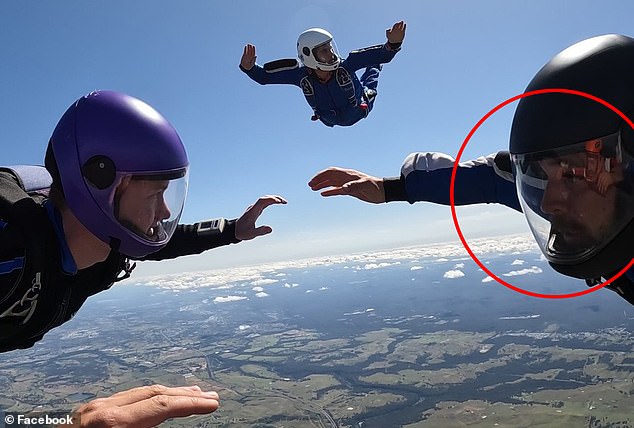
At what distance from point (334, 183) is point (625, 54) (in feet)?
5.69

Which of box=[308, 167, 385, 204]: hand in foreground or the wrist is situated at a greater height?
the wrist

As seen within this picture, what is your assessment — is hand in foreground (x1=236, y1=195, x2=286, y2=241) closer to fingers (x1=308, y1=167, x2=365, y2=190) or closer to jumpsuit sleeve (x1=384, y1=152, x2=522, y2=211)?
fingers (x1=308, y1=167, x2=365, y2=190)

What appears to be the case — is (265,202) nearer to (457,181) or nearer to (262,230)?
(262,230)

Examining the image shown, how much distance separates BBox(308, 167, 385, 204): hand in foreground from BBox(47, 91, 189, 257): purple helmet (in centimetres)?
95

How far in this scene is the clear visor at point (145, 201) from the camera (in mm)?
2619

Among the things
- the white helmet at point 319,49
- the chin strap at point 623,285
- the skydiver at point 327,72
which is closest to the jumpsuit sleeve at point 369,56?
the skydiver at point 327,72

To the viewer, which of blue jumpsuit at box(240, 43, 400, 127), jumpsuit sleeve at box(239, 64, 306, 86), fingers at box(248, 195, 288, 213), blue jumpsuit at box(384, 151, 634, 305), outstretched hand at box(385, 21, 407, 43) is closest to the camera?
blue jumpsuit at box(384, 151, 634, 305)

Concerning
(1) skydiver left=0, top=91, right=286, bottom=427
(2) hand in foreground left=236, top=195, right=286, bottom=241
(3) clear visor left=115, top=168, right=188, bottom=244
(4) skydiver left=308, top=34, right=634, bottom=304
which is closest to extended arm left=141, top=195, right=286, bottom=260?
(2) hand in foreground left=236, top=195, right=286, bottom=241

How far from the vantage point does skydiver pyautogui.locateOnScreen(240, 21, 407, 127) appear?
19.2 feet

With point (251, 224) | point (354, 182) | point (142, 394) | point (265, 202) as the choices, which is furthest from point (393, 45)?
point (142, 394)

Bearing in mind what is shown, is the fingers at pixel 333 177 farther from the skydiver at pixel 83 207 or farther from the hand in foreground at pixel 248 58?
the hand in foreground at pixel 248 58

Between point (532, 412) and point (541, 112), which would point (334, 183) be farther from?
point (532, 412)

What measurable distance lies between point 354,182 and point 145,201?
1384 mm

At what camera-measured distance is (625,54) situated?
2.06 meters
